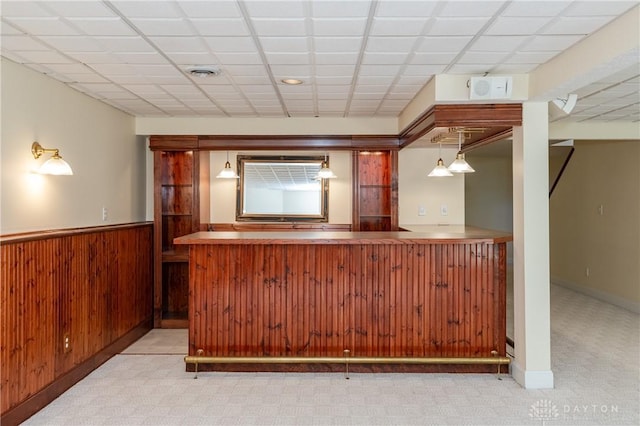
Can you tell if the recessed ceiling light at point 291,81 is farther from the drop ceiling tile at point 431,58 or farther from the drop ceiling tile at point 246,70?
the drop ceiling tile at point 431,58

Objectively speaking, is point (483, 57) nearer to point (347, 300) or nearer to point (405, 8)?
point (405, 8)

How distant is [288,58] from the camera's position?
116 inches

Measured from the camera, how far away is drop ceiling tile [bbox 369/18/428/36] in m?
2.33

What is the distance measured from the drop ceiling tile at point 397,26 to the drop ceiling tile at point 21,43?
6.43 feet

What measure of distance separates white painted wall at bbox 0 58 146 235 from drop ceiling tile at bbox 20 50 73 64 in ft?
0.51

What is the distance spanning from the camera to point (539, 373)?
3.33 meters

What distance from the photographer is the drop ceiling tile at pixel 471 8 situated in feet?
6.97

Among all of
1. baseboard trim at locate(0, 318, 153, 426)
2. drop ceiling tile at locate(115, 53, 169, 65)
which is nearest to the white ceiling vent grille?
drop ceiling tile at locate(115, 53, 169, 65)

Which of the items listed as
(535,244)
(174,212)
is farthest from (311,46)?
(174,212)

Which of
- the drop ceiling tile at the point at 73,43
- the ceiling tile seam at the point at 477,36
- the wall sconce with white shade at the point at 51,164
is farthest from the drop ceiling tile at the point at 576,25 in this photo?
the wall sconce with white shade at the point at 51,164

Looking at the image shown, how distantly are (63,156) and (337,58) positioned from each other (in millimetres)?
2303

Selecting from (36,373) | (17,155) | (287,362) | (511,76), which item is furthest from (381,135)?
(36,373)

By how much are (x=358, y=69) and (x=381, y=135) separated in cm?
189

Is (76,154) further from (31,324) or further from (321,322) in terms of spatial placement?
(321,322)
